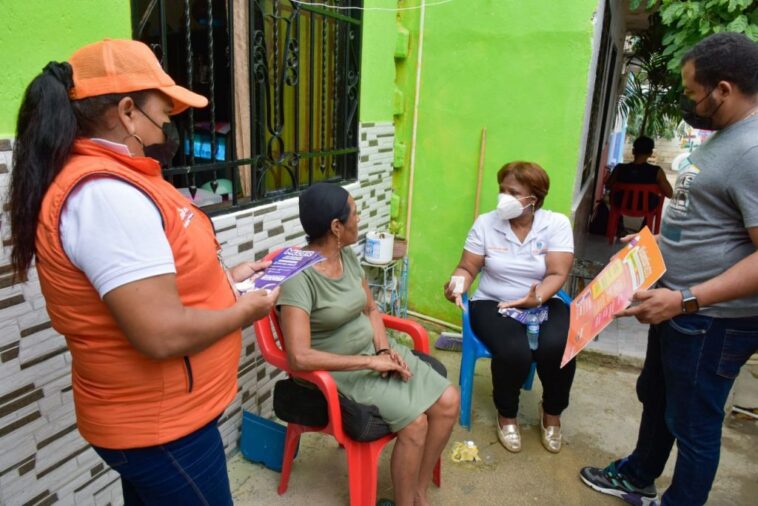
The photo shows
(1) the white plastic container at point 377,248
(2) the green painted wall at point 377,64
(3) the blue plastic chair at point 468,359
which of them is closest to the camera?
(3) the blue plastic chair at point 468,359

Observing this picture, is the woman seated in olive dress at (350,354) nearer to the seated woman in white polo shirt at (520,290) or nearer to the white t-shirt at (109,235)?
the seated woman in white polo shirt at (520,290)

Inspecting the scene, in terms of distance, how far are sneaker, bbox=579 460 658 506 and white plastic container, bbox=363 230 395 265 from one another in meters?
1.81

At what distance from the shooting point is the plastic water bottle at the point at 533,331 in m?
2.71

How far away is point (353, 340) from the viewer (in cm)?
217

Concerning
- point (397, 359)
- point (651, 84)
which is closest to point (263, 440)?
point (397, 359)

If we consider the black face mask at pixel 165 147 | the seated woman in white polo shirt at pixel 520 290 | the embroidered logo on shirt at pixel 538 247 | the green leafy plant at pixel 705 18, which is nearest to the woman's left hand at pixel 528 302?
the seated woman in white polo shirt at pixel 520 290

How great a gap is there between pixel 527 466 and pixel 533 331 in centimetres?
68

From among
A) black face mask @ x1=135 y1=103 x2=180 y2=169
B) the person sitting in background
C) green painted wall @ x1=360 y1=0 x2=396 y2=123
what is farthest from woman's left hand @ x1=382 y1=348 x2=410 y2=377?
the person sitting in background

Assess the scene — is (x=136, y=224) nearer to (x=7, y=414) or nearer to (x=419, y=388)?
(x=7, y=414)

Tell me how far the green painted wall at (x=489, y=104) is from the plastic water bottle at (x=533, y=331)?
1227mm

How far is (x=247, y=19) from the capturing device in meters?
2.41

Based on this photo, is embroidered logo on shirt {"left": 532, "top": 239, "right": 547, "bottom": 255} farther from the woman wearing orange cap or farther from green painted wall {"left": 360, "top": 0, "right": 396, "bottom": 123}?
the woman wearing orange cap

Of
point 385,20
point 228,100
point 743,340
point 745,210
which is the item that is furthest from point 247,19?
point 743,340

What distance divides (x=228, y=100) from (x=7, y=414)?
4.99 feet
